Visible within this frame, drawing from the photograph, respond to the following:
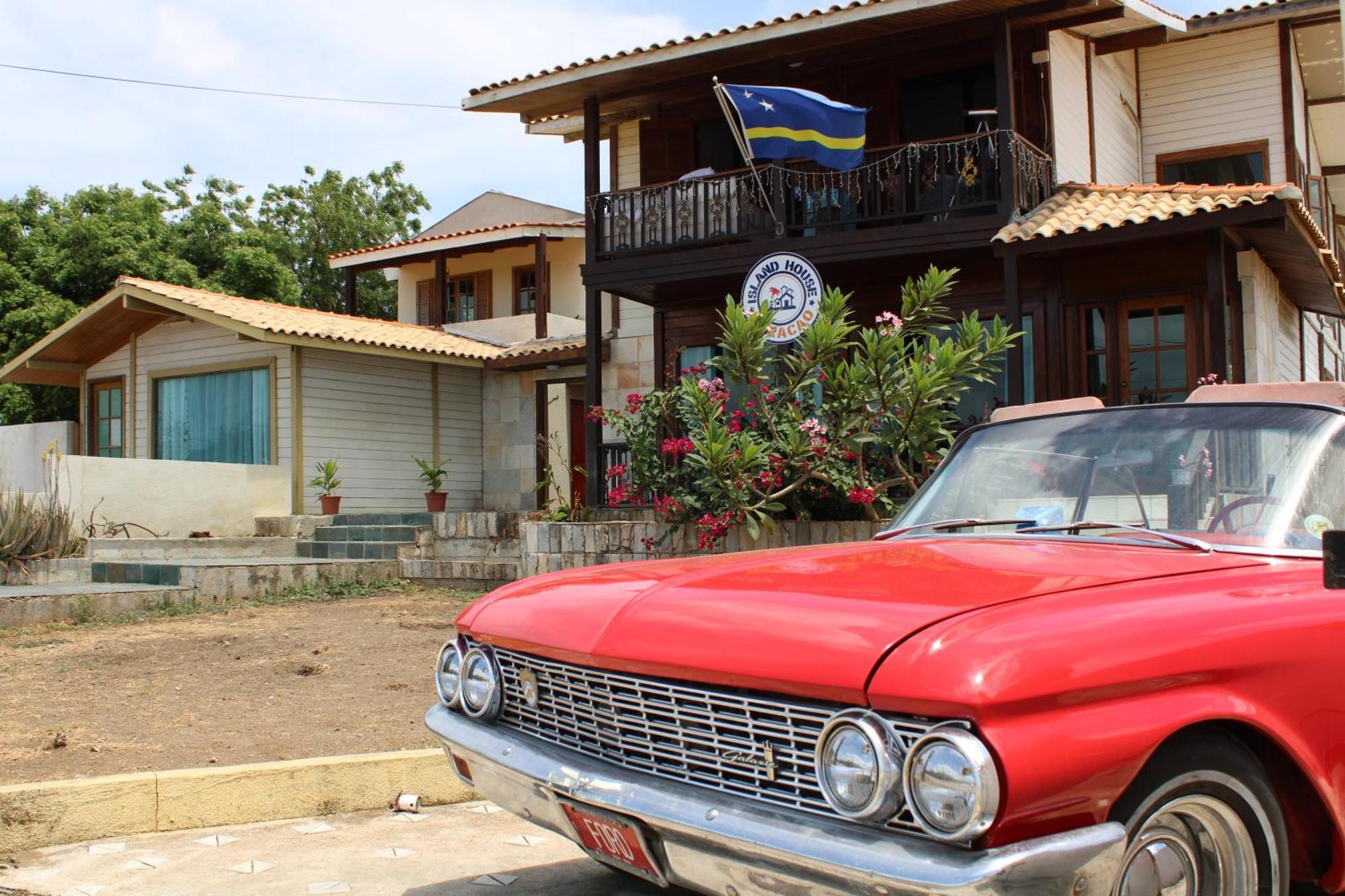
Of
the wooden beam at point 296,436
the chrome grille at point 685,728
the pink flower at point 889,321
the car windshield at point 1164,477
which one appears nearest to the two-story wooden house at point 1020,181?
the pink flower at point 889,321

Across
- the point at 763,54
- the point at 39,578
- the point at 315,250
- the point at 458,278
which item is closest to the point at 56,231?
the point at 458,278

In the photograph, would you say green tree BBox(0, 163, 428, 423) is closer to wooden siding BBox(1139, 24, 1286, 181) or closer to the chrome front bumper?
wooden siding BBox(1139, 24, 1286, 181)

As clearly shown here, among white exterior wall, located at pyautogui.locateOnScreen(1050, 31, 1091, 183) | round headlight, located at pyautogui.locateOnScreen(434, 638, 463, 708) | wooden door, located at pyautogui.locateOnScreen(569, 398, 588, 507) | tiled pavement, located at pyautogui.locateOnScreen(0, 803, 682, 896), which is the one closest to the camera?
round headlight, located at pyautogui.locateOnScreen(434, 638, 463, 708)

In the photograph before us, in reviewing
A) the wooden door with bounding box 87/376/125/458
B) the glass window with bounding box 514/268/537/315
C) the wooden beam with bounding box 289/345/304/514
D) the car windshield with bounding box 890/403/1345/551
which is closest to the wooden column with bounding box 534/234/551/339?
the glass window with bounding box 514/268/537/315

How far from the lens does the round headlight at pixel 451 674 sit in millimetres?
3502

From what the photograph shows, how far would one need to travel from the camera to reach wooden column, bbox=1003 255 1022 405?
11.7 metres

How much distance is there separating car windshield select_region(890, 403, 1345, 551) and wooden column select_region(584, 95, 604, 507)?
33.4 ft

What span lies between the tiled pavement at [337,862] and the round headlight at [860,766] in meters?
1.57

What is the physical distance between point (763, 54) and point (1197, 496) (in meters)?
11.0

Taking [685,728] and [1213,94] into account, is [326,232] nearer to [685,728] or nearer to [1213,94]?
[1213,94]

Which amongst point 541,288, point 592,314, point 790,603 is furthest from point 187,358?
point 790,603

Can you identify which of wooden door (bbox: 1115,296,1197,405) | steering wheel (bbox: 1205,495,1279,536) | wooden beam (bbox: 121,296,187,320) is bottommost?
steering wheel (bbox: 1205,495,1279,536)

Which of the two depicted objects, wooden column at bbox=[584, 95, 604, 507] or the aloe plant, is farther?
the aloe plant

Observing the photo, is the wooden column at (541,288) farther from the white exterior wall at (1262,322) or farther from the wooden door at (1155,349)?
the white exterior wall at (1262,322)
